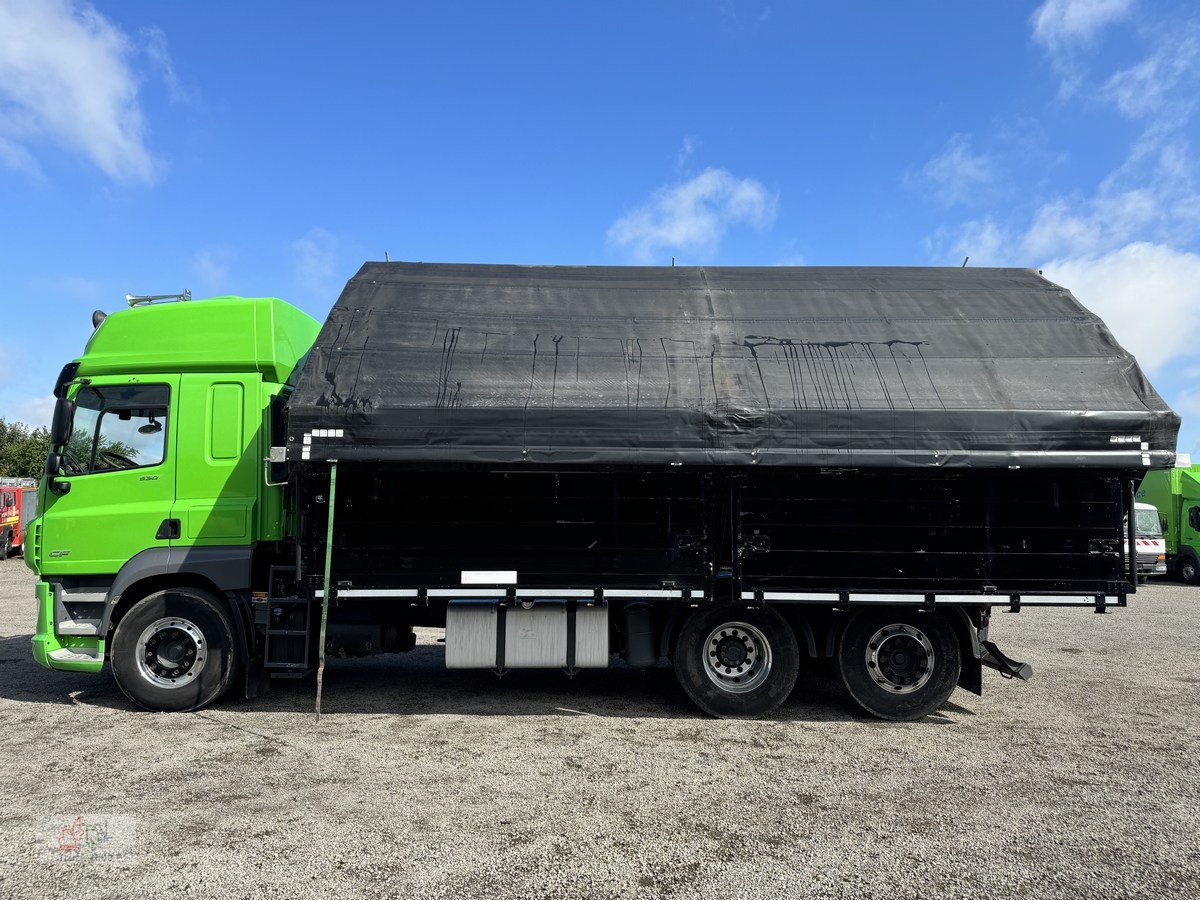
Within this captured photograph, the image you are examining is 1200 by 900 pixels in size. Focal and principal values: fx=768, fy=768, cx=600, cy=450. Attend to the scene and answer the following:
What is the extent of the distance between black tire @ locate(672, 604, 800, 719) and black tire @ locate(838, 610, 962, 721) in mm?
545

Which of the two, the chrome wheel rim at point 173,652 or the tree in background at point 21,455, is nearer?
the chrome wheel rim at point 173,652

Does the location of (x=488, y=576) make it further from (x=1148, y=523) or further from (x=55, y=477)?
(x=1148, y=523)

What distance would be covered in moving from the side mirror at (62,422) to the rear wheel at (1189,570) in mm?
26663

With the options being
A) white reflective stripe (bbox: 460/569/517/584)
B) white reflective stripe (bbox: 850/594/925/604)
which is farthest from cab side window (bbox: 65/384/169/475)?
white reflective stripe (bbox: 850/594/925/604)

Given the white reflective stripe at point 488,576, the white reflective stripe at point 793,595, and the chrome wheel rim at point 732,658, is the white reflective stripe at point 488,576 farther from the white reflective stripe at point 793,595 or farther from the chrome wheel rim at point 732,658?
the white reflective stripe at point 793,595

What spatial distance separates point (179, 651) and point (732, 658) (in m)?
4.97

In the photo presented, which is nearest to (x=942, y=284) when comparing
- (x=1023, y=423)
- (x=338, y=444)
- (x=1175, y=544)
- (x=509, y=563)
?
(x=1023, y=423)

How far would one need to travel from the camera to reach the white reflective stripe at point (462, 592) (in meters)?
6.66

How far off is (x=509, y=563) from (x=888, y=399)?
139 inches

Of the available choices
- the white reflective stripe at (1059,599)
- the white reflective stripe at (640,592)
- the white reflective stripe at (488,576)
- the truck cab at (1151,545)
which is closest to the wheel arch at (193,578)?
the white reflective stripe at (488,576)

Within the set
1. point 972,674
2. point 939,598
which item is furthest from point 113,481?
point 972,674

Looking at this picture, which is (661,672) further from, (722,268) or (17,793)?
(17,793)

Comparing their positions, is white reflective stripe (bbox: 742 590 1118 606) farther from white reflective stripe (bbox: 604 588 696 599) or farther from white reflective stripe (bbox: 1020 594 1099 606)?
white reflective stripe (bbox: 604 588 696 599)

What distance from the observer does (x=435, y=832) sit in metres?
4.45
